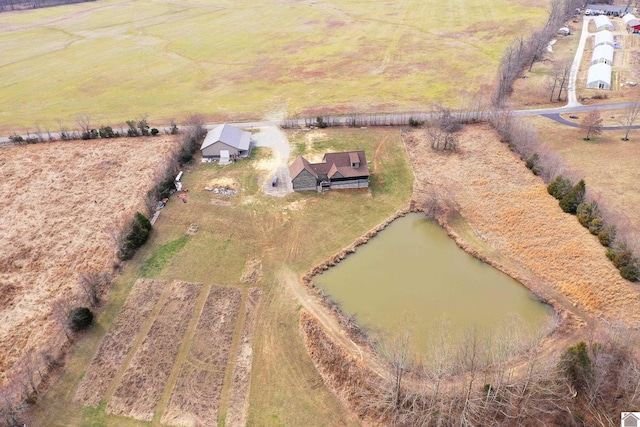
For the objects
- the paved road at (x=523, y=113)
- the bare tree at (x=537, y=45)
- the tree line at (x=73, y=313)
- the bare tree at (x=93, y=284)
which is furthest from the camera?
the bare tree at (x=537, y=45)

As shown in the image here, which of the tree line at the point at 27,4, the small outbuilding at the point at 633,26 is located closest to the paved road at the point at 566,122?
the small outbuilding at the point at 633,26

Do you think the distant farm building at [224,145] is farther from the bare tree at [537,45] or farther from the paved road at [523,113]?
the bare tree at [537,45]

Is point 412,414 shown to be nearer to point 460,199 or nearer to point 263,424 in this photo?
point 263,424

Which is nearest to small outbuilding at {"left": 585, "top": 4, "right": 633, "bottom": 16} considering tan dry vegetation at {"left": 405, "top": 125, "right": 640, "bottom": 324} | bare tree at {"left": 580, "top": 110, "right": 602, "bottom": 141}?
bare tree at {"left": 580, "top": 110, "right": 602, "bottom": 141}

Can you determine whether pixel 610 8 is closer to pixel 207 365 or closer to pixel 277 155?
pixel 277 155

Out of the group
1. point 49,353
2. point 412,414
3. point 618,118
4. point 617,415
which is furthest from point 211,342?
point 618,118

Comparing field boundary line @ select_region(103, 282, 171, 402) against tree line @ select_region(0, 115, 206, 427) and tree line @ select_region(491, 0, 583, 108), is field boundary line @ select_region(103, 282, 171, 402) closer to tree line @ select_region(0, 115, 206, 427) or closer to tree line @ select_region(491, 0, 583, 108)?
tree line @ select_region(0, 115, 206, 427)
